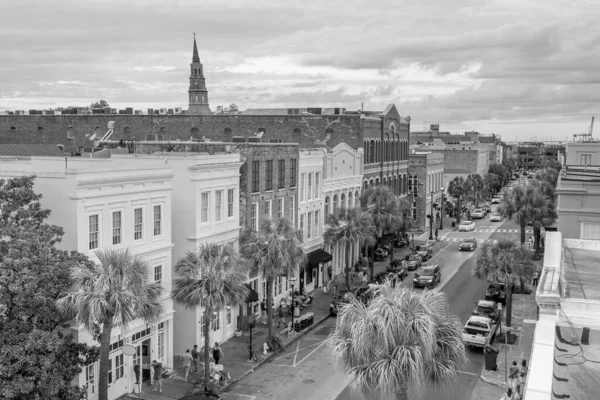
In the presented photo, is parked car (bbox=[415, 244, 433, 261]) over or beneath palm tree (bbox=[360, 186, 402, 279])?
beneath

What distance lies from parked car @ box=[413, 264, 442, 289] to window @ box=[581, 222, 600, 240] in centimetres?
1576

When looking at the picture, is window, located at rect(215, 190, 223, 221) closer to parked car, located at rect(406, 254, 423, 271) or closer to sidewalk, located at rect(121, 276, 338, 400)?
sidewalk, located at rect(121, 276, 338, 400)

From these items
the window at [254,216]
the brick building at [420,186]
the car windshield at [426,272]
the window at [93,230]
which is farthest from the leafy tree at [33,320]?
the brick building at [420,186]

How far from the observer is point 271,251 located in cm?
3388

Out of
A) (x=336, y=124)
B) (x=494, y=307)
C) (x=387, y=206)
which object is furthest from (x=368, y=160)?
(x=494, y=307)

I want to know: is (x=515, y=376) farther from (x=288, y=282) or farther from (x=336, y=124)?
(x=336, y=124)

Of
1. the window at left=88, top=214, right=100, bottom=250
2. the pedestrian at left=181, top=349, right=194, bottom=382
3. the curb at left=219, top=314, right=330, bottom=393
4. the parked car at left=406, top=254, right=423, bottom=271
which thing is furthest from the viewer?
the parked car at left=406, top=254, right=423, bottom=271

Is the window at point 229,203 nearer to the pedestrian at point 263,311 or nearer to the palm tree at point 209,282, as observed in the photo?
the pedestrian at point 263,311

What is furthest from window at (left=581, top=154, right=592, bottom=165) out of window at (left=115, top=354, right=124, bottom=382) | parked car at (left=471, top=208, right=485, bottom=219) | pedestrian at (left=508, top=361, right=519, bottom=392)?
parked car at (left=471, top=208, right=485, bottom=219)

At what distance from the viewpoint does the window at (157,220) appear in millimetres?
29828

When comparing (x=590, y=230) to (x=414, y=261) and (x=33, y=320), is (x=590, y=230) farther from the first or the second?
(x=33, y=320)

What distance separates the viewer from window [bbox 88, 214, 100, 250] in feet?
84.2

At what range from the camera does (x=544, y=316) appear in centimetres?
1292

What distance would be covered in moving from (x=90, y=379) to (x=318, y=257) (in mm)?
23890
